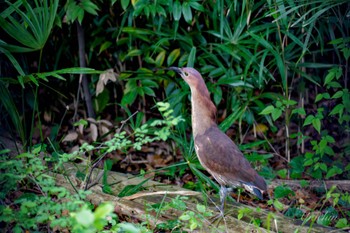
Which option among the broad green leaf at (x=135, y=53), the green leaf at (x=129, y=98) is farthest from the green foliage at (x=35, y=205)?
the broad green leaf at (x=135, y=53)

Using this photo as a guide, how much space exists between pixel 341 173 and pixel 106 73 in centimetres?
243

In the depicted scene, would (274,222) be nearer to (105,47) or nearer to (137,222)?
(137,222)

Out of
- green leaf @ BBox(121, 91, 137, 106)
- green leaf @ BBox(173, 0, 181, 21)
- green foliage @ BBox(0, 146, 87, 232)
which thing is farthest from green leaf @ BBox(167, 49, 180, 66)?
green foliage @ BBox(0, 146, 87, 232)

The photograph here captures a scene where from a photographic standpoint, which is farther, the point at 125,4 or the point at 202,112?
→ the point at 125,4

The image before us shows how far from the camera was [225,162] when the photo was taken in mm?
4191

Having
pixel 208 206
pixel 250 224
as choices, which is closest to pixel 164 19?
pixel 208 206

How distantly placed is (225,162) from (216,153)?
93mm

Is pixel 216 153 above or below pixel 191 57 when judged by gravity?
below

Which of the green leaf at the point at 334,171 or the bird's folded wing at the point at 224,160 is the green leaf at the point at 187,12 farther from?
the green leaf at the point at 334,171

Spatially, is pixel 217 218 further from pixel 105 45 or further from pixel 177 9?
pixel 105 45

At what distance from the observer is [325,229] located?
3830 mm

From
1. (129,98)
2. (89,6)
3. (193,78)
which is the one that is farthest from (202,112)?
(89,6)

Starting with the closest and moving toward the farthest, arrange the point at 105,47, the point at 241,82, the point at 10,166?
the point at 10,166, the point at 241,82, the point at 105,47

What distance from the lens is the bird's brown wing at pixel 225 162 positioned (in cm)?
413
